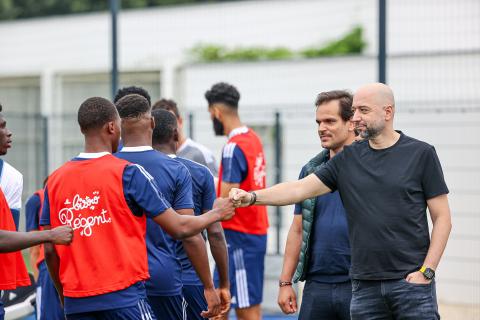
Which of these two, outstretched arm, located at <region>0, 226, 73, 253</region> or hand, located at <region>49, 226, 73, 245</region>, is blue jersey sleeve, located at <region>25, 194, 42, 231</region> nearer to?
outstretched arm, located at <region>0, 226, 73, 253</region>

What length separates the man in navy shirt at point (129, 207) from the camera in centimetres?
489

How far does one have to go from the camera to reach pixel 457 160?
9680 mm

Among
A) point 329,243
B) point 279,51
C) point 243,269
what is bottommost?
point 243,269

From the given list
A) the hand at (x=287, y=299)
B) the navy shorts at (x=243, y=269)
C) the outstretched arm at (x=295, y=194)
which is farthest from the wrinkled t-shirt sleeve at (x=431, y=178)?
the navy shorts at (x=243, y=269)

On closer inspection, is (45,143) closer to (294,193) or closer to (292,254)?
(292,254)

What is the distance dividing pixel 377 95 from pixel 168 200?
4.75ft

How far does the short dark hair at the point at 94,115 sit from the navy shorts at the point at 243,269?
3.05m

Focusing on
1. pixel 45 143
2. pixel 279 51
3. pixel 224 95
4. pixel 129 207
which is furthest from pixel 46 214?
pixel 279 51

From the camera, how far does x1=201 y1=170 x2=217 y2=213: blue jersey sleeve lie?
6.20m

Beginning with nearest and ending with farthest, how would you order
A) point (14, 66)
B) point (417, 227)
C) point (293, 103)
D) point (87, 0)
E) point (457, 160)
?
point (417, 227)
point (457, 160)
point (293, 103)
point (14, 66)
point (87, 0)

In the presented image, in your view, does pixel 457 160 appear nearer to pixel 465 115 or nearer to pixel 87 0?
pixel 465 115

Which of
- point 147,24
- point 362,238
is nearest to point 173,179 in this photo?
point 362,238

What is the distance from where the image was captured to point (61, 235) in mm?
4793

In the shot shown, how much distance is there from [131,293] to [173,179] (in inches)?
33.7
